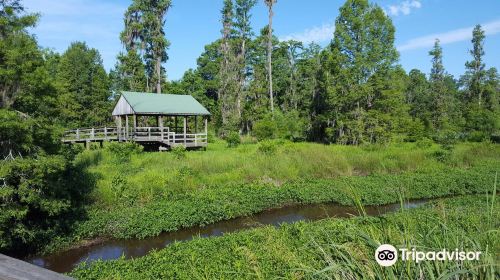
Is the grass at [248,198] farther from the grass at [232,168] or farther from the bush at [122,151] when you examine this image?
the bush at [122,151]

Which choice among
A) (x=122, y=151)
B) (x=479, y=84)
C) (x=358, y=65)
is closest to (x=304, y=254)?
(x=122, y=151)

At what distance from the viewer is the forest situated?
769 centimetres

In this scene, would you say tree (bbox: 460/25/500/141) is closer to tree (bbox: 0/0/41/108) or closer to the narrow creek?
the narrow creek

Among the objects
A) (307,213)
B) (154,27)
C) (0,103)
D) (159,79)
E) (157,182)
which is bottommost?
(307,213)

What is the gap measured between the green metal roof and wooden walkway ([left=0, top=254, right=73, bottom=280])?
26.8 m

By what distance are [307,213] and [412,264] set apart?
1188cm

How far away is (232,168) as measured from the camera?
59.0 ft

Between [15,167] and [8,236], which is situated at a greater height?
[15,167]

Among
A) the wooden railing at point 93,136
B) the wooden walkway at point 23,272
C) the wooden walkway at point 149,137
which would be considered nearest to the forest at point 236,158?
the wooden walkway at point 23,272

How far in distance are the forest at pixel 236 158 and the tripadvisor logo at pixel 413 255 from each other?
0.08 metres

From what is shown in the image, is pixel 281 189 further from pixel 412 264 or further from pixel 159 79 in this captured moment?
pixel 159 79

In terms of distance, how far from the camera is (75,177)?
536 inches

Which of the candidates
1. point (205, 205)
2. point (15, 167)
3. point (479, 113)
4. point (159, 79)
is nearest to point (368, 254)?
point (15, 167)

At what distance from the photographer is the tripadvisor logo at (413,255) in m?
2.56
